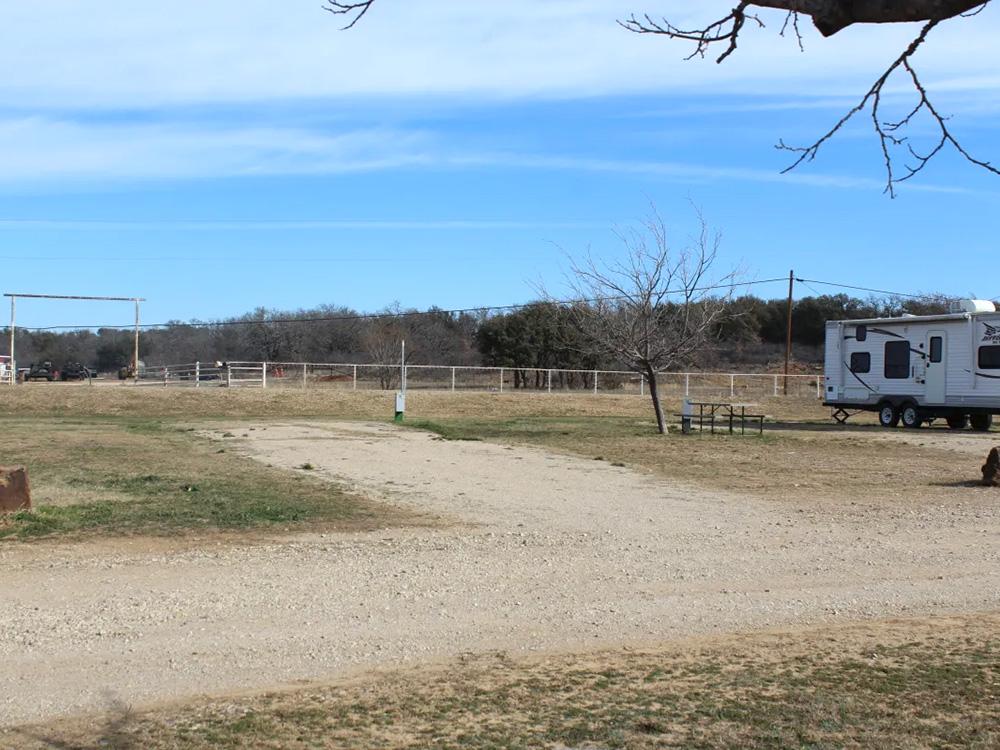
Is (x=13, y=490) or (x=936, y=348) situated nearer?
(x=13, y=490)

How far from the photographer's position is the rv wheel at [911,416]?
1145 inches

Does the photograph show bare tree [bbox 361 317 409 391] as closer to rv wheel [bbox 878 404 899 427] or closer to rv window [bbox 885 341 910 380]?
rv wheel [bbox 878 404 899 427]

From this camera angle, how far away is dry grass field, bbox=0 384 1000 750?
4762mm

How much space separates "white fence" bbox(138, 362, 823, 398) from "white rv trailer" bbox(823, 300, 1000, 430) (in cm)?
1416

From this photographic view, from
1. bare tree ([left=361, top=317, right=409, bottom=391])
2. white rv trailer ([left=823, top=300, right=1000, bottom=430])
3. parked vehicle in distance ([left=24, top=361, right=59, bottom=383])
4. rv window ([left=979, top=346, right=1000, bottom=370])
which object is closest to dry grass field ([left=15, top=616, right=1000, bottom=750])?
rv window ([left=979, top=346, right=1000, bottom=370])

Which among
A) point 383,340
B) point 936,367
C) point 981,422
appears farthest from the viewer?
point 383,340

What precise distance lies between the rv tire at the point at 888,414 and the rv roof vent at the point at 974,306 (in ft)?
10.6

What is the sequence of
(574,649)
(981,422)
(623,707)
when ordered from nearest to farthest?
1. (623,707)
2. (574,649)
3. (981,422)

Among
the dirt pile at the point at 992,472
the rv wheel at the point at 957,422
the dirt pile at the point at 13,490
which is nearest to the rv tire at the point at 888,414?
the rv wheel at the point at 957,422

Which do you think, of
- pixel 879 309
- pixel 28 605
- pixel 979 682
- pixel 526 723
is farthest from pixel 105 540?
pixel 879 309

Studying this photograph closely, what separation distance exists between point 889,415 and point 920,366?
1.92 m

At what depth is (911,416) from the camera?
29297mm

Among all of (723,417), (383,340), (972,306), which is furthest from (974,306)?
(383,340)

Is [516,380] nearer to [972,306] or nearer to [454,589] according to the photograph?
[972,306]
